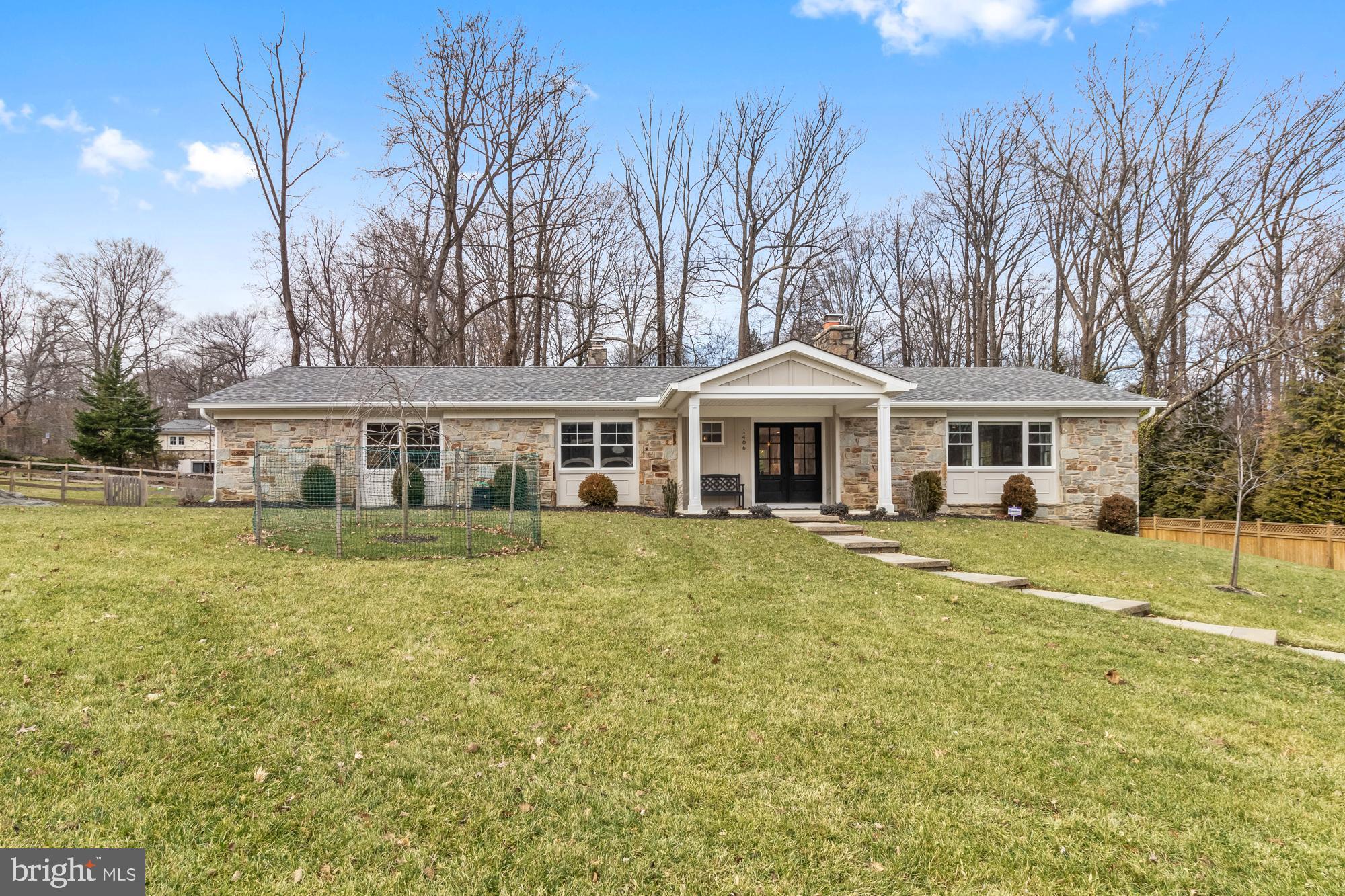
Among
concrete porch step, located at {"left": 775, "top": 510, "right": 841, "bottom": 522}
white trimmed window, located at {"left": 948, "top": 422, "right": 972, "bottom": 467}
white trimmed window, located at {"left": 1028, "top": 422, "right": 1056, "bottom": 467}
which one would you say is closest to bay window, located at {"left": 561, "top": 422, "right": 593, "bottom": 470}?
concrete porch step, located at {"left": 775, "top": 510, "right": 841, "bottom": 522}

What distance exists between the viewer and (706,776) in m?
3.27

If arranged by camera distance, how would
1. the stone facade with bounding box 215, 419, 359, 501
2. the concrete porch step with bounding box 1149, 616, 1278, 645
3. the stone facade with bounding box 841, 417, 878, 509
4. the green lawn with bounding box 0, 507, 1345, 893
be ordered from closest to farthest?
the green lawn with bounding box 0, 507, 1345, 893 < the concrete porch step with bounding box 1149, 616, 1278, 645 < the stone facade with bounding box 215, 419, 359, 501 < the stone facade with bounding box 841, 417, 878, 509

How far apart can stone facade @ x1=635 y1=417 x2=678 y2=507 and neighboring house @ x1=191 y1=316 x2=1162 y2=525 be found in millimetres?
31

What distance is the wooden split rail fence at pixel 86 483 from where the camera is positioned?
47.9 ft

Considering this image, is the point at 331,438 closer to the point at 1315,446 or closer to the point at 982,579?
the point at 982,579

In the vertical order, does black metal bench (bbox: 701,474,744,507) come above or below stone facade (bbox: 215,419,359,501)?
below

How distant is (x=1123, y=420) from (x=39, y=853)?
1786cm

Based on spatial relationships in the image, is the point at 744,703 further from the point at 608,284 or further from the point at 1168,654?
the point at 608,284

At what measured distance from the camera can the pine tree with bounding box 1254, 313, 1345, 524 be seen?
1275cm

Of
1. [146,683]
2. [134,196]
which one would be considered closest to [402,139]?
[134,196]

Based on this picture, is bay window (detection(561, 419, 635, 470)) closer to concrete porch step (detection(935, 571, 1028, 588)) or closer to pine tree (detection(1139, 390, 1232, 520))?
concrete porch step (detection(935, 571, 1028, 588))

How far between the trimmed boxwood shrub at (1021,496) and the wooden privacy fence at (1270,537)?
2763 millimetres

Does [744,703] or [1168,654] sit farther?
[1168,654]

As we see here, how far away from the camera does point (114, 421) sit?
78.4ft
